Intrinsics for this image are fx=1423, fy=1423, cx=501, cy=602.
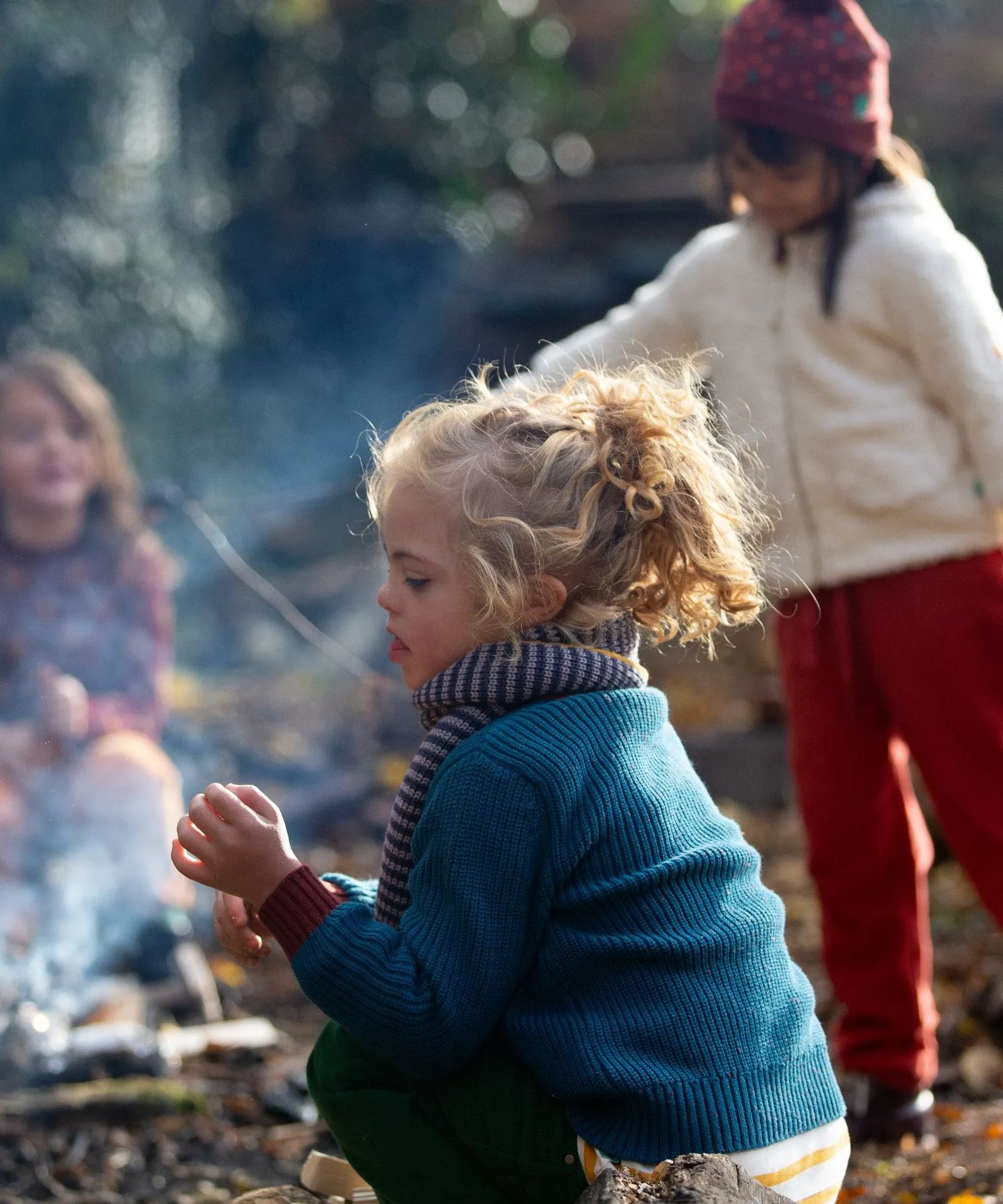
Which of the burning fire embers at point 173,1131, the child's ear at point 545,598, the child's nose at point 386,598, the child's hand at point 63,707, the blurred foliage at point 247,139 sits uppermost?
the blurred foliage at point 247,139

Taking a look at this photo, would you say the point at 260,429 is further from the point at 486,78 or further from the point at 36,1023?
the point at 36,1023

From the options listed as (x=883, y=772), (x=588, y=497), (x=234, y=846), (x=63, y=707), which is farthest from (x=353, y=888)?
(x=63, y=707)

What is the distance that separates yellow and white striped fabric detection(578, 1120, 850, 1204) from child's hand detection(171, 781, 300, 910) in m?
0.47

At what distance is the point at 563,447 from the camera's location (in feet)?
5.73

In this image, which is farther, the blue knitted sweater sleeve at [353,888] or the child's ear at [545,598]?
the blue knitted sweater sleeve at [353,888]

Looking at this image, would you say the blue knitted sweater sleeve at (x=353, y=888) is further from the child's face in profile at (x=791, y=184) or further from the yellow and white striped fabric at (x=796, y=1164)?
the child's face in profile at (x=791, y=184)

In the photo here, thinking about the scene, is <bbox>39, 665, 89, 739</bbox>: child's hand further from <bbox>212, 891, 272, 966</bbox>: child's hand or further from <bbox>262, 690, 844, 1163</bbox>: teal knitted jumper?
<bbox>262, 690, 844, 1163</bbox>: teal knitted jumper

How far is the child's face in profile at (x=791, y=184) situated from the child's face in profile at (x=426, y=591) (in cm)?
127

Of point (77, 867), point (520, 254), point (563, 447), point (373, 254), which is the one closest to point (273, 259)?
point (373, 254)

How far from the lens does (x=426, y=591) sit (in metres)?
1.75

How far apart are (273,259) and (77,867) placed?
6087 mm

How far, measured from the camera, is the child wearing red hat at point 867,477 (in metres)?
2.56

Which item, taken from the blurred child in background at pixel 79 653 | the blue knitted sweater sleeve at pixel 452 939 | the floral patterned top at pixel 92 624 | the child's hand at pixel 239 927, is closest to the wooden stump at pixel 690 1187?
the blue knitted sweater sleeve at pixel 452 939

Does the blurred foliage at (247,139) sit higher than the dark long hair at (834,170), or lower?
higher
